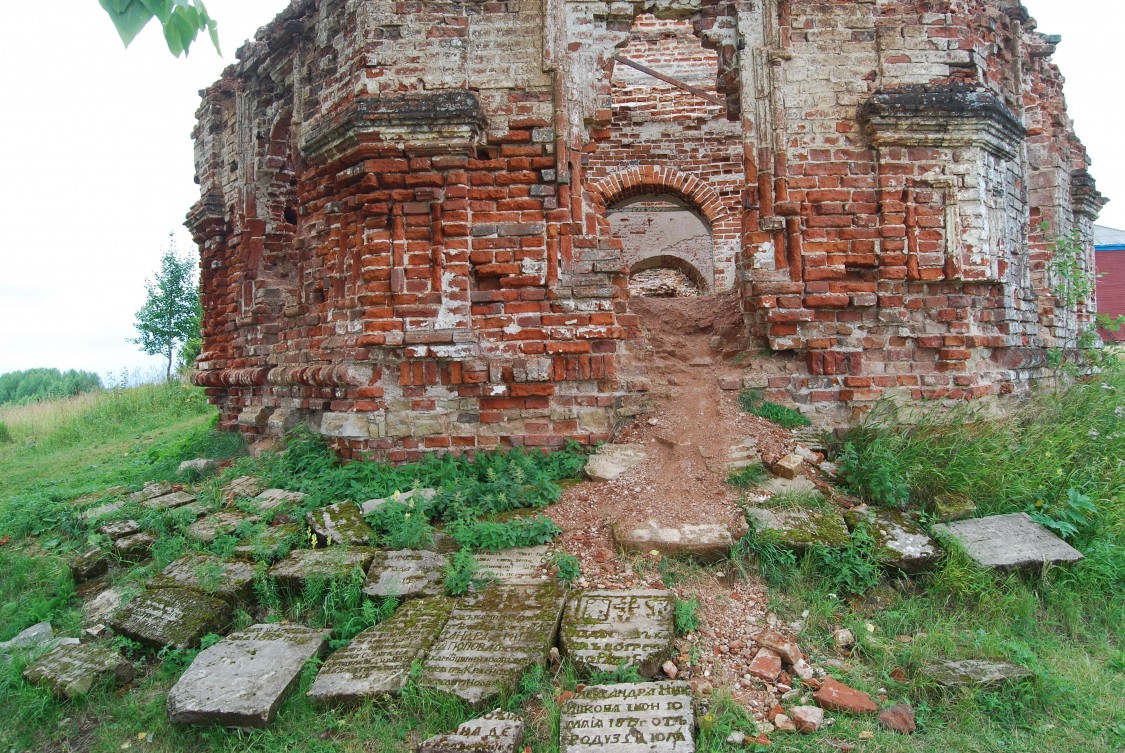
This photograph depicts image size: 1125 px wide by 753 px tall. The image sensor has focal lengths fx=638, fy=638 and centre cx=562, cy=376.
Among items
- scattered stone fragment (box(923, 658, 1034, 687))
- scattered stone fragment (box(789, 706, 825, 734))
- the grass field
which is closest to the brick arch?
the grass field

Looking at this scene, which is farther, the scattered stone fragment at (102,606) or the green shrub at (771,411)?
the green shrub at (771,411)

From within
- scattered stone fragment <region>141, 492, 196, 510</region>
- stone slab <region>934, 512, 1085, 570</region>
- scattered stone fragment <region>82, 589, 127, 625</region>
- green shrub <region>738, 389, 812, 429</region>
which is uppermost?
green shrub <region>738, 389, 812, 429</region>

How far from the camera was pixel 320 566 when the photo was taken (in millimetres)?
3623

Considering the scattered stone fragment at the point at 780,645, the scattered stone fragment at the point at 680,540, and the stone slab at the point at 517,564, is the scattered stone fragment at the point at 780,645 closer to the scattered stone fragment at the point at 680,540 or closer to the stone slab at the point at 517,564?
the scattered stone fragment at the point at 680,540

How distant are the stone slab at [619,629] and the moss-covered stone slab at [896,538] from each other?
1319 mm

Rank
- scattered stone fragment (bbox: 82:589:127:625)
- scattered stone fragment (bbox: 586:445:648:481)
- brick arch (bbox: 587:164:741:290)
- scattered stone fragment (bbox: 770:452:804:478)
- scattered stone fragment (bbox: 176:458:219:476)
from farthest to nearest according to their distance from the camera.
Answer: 1. brick arch (bbox: 587:164:741:290)
2. scattered stone fragment (bbox: 176:458:219:476)
3. scattered stone fragment (bbox: 586:445:648:481)
4. scattered stone fragment (bbox: 770:452:804:478)
5. scattered stone fragment (bbox: 82:589:127:625)

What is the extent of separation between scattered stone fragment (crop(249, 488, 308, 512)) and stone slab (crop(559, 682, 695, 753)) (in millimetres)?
2815

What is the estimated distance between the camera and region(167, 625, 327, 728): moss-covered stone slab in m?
2.71

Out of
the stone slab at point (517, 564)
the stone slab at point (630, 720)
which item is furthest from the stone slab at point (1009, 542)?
the stone slab at point (517, 564)

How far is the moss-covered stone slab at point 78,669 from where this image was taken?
3.03 metres

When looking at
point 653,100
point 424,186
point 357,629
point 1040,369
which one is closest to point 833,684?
point 357,629

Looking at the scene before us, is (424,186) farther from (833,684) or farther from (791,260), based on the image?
(833,684)

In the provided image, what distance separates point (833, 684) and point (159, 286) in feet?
72.9

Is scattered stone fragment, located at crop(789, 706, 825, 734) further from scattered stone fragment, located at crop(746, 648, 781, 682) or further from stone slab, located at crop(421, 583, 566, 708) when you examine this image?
stone slab, located at crop(421, 583, 566, 708)
